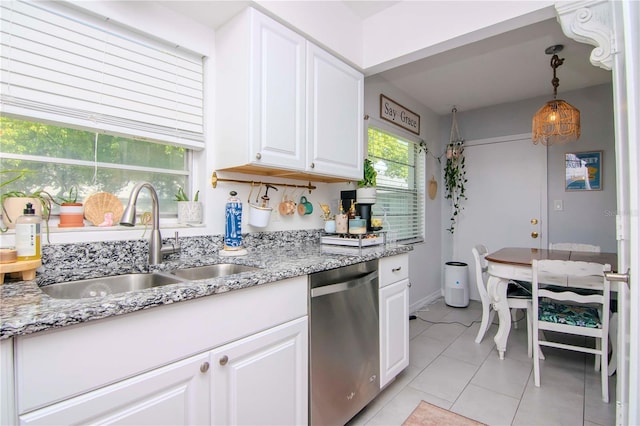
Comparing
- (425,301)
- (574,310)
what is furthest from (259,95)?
(425,301)

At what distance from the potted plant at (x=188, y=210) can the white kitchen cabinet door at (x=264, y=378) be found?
0.79m

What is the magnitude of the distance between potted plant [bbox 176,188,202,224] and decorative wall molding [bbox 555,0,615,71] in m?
2.02

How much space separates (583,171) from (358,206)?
2829 millimetres

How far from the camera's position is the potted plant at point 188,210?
169 centimetres

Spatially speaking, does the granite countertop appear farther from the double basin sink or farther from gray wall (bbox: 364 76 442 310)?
gray wall (bbox: 364 76 442 310)

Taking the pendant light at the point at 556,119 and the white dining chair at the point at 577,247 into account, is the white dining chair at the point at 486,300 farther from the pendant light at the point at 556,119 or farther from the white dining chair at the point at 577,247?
the pendant light at the point at 556,119

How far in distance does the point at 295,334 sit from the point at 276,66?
4.57ft

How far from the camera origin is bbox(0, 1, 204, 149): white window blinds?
4.02ft

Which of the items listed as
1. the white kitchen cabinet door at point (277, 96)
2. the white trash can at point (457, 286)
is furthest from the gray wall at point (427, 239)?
the white kitchen cabinet door at point (277, 96)

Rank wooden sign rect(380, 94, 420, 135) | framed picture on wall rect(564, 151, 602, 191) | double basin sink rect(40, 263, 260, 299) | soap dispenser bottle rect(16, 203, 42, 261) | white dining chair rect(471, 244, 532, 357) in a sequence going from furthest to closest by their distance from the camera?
framed picture on wall rect(564, 151, 602, 191), wooden sign rect(380, 94, 420, 135), white dining chair rect(471, 244, 532, 357), double basin sink rect(40, 263, 260, 299), soap dispenser bottle rect(16, 203, 42, 261)

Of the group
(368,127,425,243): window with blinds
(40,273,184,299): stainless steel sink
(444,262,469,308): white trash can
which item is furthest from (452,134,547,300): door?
(40,273,184,299): stainless steel sink

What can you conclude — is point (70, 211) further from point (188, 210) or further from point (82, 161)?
point (188, 210)

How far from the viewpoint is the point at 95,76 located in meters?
1.42

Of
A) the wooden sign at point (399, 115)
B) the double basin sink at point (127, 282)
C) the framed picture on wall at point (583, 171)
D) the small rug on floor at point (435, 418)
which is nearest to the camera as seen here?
the double basin sink at point (127, 282)
